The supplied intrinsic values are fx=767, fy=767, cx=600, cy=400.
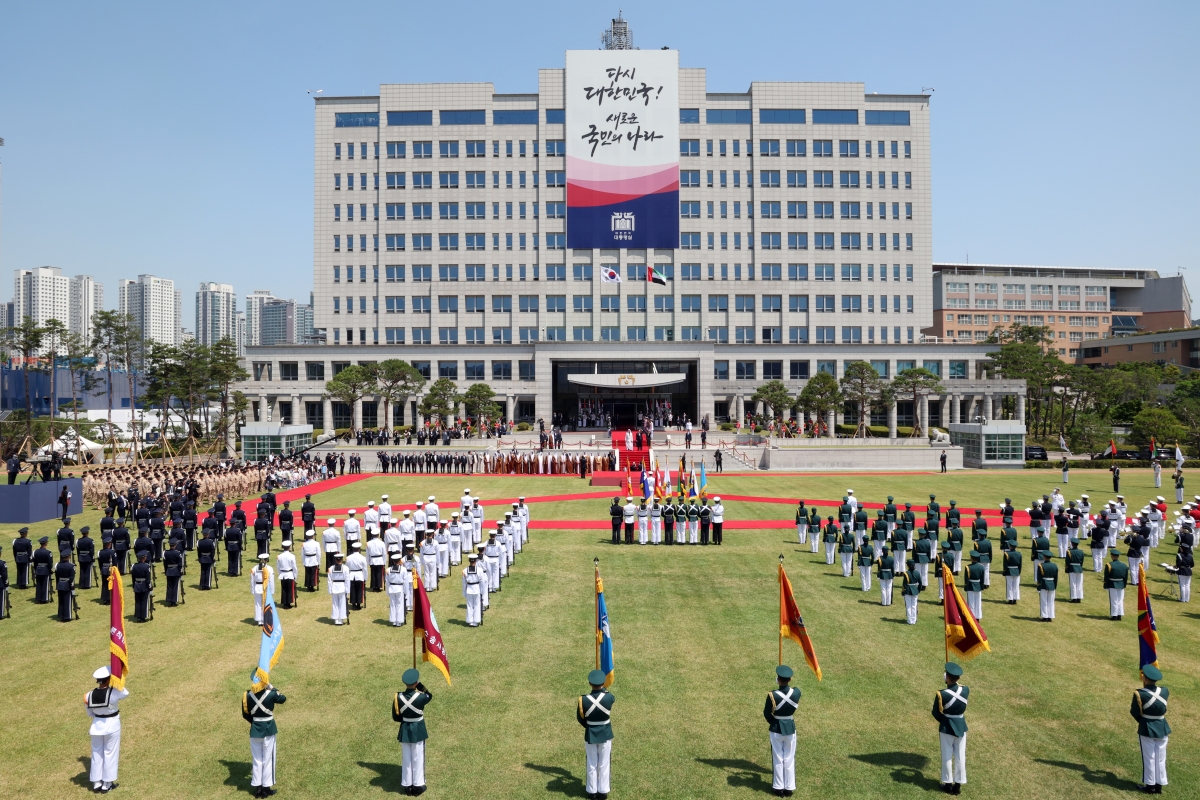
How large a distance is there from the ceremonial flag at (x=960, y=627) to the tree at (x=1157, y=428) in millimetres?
51069

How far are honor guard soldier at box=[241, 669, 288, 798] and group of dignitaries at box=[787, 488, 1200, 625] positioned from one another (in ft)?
35.0

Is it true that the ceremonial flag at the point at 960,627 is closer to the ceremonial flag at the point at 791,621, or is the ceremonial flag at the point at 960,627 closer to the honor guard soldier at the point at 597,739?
the ceremonial flag at the point at 791,621

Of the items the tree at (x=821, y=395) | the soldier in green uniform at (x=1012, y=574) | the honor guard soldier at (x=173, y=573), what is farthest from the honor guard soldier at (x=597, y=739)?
the tree at (x=821, y=395)

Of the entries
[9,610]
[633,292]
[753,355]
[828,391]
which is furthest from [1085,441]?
[9,610]

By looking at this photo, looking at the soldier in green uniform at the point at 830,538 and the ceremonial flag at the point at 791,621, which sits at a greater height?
the ceremonial flag at the point at 791,621

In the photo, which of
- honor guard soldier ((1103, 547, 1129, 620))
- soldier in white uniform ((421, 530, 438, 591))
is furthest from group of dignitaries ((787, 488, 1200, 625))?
soldier in white uniform ((421, 530, 438, 591))

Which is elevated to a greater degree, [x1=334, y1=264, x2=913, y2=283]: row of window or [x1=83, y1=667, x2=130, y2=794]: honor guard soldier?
[x1=334, y1=264, x2=913, y2=283]: row of window

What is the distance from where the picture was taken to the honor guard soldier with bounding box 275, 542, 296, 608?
16891mm

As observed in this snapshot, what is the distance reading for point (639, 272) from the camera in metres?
77.4

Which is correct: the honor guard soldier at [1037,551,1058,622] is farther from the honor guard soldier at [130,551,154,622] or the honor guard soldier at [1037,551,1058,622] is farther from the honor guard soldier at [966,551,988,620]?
the honor guard soldier at [130,551,154,622]

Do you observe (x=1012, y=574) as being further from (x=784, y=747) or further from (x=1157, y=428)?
(x=1157, y=428)

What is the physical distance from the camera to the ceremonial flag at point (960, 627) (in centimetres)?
1114

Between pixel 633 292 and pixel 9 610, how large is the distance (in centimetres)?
6464

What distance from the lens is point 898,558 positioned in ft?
66.1
